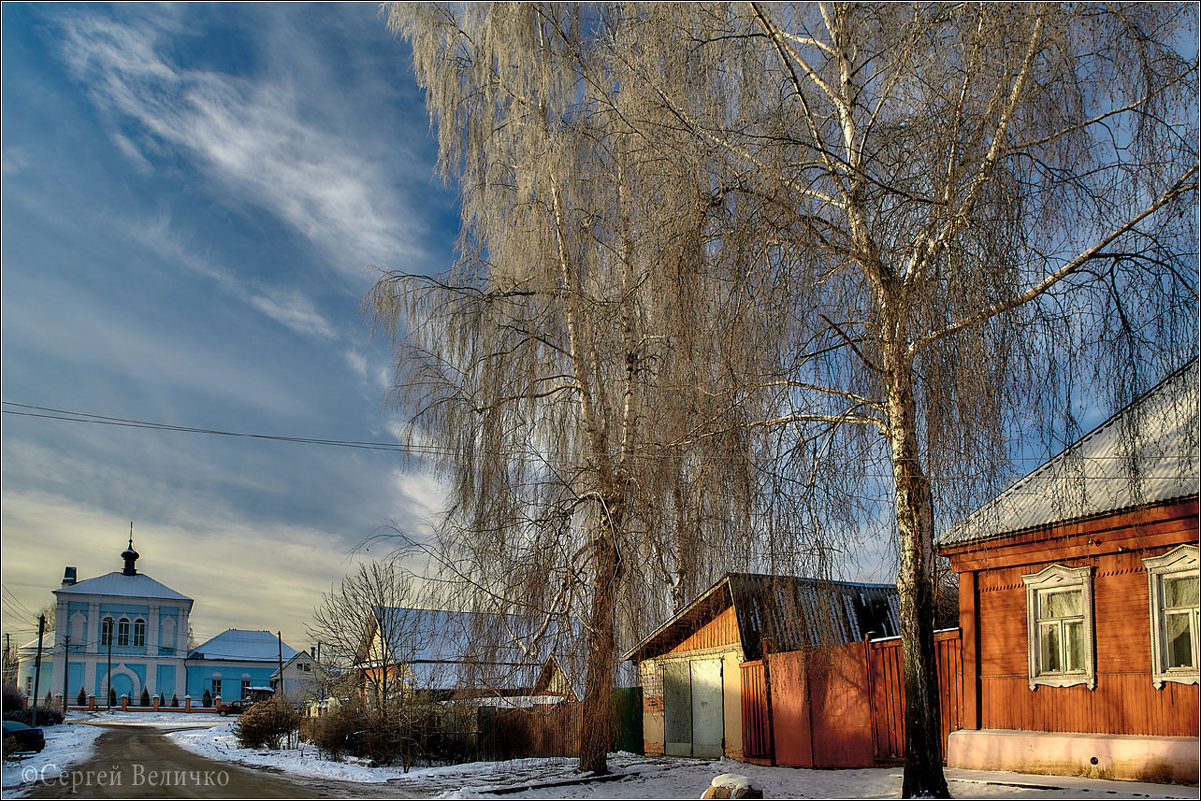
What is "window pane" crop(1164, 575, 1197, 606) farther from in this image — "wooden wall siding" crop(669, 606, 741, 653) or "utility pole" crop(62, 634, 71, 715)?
"utility pole" crop(62, 634, 71, 715)

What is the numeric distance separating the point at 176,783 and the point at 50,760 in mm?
8446

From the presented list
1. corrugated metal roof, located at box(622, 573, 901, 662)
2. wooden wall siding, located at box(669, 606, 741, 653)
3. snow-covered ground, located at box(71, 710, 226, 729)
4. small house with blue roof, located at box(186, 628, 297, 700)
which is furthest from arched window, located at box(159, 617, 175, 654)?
wooden wall siding, located at box(669, 606, 741, 653)

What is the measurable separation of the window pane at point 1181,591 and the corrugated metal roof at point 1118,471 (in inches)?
39.3

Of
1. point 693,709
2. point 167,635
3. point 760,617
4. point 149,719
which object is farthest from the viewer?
point 167,635

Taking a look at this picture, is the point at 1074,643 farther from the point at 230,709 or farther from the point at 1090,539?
the point at 230,709

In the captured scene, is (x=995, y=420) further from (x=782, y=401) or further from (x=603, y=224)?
(x=603, y=224)

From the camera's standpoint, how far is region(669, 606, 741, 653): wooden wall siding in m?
18.8

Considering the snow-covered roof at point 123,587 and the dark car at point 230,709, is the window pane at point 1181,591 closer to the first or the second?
the dark car at point 230,709

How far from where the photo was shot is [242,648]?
8256 cm

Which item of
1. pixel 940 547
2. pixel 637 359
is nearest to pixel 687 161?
pixel 637 359

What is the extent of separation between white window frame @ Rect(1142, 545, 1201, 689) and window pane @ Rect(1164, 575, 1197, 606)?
5cm

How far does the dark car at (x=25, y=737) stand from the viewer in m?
24.5

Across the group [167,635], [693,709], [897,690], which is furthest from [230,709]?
[897,690]

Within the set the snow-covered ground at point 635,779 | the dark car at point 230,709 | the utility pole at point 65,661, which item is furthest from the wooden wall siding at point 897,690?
the utility pole at point 65,661
